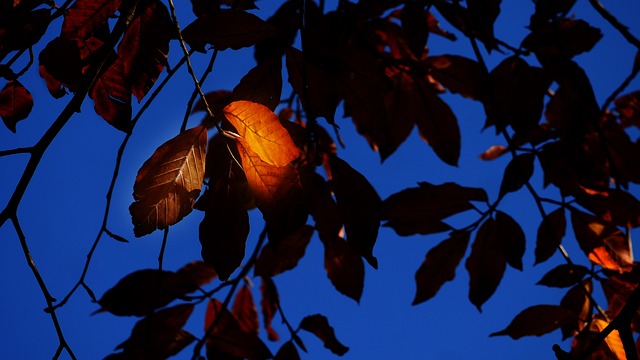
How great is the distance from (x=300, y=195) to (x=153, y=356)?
0.59 meters

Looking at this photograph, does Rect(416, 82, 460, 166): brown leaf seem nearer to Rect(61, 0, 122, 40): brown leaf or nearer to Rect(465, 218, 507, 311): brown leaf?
Rect(465, 218, 507, 311): brown leaf

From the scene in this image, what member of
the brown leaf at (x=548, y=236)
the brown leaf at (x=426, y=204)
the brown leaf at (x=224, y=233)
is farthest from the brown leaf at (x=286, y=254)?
the brown leaf at (x=224, y=233)

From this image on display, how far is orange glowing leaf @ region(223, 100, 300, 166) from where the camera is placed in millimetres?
500

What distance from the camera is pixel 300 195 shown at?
0.49 meters

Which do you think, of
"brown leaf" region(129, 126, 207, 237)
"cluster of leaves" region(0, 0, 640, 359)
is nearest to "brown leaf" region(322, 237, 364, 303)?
"cluster of leaves" region(0, 0, 640, 359)

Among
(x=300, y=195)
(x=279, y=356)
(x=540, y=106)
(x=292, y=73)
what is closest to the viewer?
(x=300, y=195)

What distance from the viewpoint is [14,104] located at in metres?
0.70

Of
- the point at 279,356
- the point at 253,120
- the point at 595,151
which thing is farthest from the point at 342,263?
the point at 595,151

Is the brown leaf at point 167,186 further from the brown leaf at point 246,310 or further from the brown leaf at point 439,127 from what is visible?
the brown leaf at point 246,310

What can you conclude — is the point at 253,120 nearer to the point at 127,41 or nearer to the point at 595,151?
the point at 127,41

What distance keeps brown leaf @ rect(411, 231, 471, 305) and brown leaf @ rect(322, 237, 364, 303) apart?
0.10m

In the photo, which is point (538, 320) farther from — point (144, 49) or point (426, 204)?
point (144, 49)

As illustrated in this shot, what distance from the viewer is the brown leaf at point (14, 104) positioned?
0.70 meters

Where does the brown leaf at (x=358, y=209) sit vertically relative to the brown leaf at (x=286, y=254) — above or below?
below
